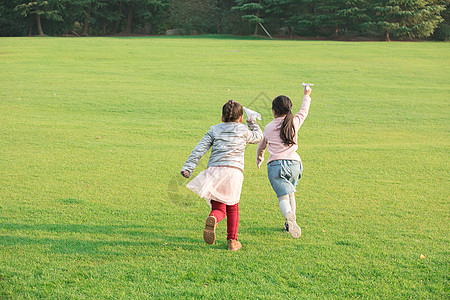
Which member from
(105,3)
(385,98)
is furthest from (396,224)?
(105,3)

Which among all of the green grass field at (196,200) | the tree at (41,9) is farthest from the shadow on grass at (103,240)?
the tree at (41,9)

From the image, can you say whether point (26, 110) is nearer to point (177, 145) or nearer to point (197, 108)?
point (197, 108)

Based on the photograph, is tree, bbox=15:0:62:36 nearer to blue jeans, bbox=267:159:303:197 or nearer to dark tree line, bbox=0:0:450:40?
dark tree line, bbox=0:0:450:40

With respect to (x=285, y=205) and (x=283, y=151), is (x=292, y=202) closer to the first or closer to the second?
(x=285, y=205)

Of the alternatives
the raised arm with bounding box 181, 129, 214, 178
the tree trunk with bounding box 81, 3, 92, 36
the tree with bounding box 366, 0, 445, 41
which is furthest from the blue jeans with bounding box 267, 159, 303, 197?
the tree trunk with bounding box 81, 3, 92, 36

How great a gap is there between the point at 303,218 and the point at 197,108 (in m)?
7.91

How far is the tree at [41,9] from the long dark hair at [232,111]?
4377cm

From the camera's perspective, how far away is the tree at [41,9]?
142ft

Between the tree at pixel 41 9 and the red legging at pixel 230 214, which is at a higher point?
the tree at pixel 41 9

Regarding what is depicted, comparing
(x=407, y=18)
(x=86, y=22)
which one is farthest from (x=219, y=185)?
(x=86, y=22)

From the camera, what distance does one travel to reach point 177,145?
947 cm

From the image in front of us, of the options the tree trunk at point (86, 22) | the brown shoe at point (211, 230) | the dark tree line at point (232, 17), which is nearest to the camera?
the brown shoe at point (211, 230)

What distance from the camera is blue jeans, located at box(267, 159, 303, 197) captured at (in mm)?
5036

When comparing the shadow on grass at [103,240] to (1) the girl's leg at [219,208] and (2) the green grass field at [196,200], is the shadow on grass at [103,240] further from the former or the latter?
(1) the girl's leg at [219,208]
